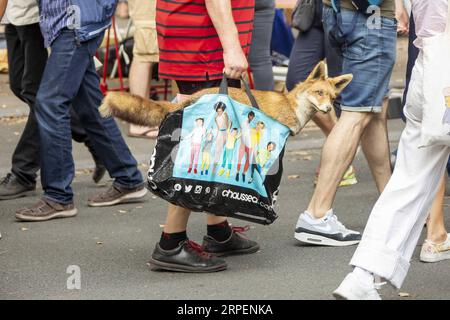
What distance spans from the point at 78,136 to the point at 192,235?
1.60 meters

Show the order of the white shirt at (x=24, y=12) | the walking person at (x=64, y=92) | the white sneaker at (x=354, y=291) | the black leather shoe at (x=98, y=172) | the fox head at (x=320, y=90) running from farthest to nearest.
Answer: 1. the black leather shoe at (x=98, y=172)
2. the white shirt at (x=24, y=12)
3. the walking person at (x=64, y=92)
4. the fox head at (x=320, y=90)
5. the white sneaker at (x=354, y=291)

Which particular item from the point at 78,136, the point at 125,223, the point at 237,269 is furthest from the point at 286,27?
the point at 237,269

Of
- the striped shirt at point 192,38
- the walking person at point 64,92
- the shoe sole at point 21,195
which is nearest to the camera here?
the striped shirt at point 192,38

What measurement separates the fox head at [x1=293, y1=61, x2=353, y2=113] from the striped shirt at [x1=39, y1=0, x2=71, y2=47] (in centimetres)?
160

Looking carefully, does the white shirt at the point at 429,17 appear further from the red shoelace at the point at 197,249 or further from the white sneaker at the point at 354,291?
the red shoelace at the point at 197,249

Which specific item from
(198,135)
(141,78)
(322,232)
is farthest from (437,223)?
(141,78)

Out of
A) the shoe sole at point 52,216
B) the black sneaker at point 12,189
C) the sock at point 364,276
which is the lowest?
the black sneaker at point 12,189

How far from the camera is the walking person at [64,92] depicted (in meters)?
6.51

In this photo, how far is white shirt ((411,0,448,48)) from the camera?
486 centimetres

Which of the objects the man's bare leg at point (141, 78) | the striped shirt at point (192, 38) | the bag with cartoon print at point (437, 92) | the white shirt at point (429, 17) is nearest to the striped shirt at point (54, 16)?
the striped shirt at point (192, 38)

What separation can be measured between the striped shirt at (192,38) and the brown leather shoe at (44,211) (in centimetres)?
153

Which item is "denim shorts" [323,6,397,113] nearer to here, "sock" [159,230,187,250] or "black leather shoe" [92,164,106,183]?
"sock" [159,230,187,250]

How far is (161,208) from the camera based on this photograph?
7.09m

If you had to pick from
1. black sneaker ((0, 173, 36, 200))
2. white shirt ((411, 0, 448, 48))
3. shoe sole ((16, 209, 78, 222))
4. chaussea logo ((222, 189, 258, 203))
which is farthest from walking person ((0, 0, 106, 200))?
white shirt ((411, 0, 448, 48))
